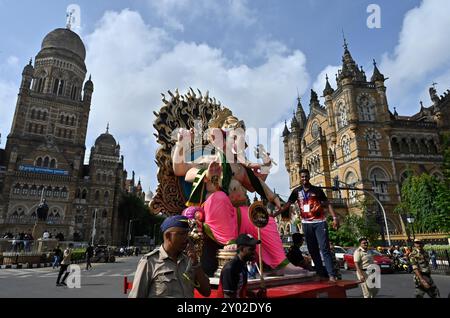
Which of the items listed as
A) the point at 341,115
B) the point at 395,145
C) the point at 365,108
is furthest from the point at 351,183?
the point at 365,108

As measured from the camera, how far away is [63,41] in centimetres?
4753

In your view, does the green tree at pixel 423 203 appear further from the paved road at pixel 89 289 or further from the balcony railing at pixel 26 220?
the balcony railing at pixel 26 220

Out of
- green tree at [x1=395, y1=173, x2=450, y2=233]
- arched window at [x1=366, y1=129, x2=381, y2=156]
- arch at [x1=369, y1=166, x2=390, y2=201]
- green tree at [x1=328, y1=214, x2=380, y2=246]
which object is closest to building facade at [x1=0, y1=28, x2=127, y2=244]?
green tree at [x1=328, y1=214, x2=380, y2=246]

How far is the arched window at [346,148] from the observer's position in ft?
102

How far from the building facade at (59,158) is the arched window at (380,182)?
37728mm

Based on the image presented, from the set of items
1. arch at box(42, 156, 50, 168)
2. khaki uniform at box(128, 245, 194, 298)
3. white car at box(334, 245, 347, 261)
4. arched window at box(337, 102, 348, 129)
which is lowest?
white car at box(334, 245, 347, 261)

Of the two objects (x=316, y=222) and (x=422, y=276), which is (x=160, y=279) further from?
(x=422, y=276)

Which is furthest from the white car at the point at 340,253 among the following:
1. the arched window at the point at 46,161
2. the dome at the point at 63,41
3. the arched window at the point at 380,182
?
the dome at the point at 63,41

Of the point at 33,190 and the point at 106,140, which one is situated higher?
the point at 106,140

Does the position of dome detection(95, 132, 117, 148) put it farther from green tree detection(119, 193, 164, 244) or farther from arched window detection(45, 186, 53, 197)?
arched window detection(45, 186, 53, 197)

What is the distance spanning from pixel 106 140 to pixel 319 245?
2006 inches

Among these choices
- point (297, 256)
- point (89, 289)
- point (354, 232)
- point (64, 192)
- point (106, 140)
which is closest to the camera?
point (297, 256)

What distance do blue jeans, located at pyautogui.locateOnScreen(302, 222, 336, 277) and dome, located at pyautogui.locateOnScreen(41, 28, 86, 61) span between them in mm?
56128

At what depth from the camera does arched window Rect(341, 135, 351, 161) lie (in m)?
31.2
